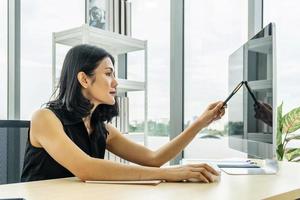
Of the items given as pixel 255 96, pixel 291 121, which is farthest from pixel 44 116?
pixel 291 121

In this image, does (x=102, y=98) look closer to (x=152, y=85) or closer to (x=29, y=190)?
(x=29, y=190)

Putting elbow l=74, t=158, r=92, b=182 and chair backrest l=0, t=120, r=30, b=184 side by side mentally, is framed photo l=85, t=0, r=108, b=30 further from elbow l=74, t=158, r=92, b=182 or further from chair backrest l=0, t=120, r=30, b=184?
elbow l=74, t=158, r=92, b=182

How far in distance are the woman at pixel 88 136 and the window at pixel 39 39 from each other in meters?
1.45

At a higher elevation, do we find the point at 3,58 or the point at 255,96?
the point at 3,58

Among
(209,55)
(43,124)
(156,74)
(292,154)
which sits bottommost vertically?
(292,154)

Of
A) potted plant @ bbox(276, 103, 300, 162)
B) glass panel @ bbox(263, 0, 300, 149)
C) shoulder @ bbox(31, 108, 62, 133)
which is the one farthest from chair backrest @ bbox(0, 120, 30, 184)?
glass panel @ bbox(263, 0, 300, 149)

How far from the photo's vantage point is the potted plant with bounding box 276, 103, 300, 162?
2006 mm

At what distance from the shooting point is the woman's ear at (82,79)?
142 cm

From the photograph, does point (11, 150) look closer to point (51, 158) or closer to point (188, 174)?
point (51, 158)

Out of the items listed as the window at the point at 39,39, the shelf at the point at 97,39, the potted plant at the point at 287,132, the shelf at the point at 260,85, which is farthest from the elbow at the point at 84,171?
the window at the point at 39,39

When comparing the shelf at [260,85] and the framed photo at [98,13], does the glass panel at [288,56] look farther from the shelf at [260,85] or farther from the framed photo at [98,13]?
the framed photo at [98,13]

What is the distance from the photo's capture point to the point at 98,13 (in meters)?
2.37

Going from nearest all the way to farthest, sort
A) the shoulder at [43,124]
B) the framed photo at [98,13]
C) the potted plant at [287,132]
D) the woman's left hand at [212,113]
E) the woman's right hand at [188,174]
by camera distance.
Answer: the woman's right hand at [188,174]
the shoulder at [43,124]
the woman's left hand at [212,113]
the potted plant at [287,132]
the framed photo at [98,13]

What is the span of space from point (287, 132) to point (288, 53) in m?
0.52
